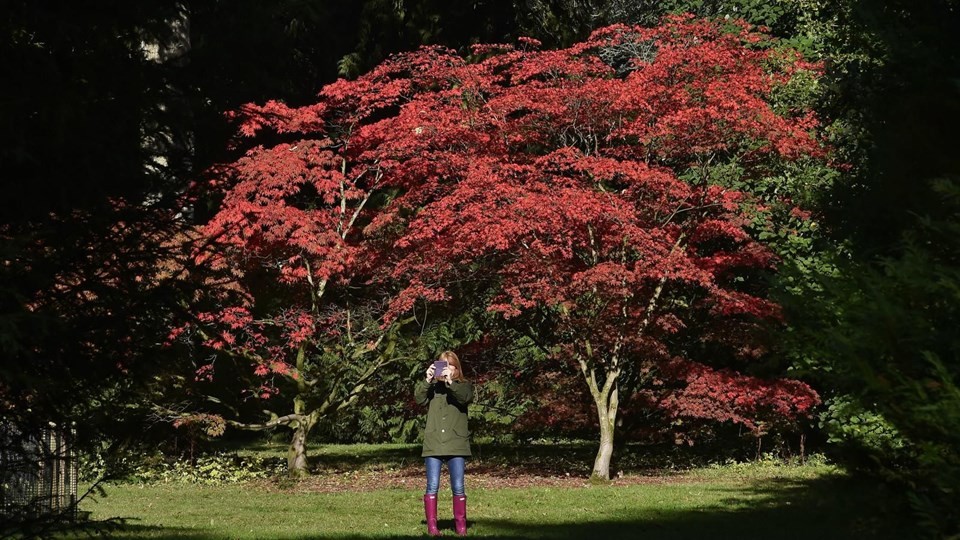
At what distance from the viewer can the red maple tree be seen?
1465 centimetres

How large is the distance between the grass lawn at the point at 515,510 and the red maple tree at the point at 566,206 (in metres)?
1.73

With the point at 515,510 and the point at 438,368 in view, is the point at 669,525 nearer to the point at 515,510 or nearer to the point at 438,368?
the point at 515,510

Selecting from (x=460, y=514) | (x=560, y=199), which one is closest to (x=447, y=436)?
(x=460, y=514)

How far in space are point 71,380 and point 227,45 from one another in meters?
1.96

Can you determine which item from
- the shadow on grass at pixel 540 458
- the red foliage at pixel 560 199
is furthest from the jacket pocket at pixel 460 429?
the shadow on grass at pixel 540 458

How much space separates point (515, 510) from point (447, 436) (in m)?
2.76

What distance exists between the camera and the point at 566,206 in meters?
14.3

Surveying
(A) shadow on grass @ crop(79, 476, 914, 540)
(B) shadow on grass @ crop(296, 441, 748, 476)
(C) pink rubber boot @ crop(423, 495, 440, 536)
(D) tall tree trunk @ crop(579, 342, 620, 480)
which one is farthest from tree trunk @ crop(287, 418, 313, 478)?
(C) pink rubber boot @ crop(423, 495, 440, 536)

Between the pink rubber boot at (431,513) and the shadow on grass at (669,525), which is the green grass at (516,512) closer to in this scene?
the shadow on grass at (669,525)

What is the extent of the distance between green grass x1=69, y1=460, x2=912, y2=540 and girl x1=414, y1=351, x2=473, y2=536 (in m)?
0.31

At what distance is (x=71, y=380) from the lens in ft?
19.8

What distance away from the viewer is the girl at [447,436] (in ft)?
30.2

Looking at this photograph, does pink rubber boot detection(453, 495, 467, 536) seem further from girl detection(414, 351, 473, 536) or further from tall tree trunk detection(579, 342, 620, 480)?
tall tree trunk detection(579, 342, 620, 480)

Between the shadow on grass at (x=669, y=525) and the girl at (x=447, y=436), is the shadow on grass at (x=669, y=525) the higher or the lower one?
the lower one
